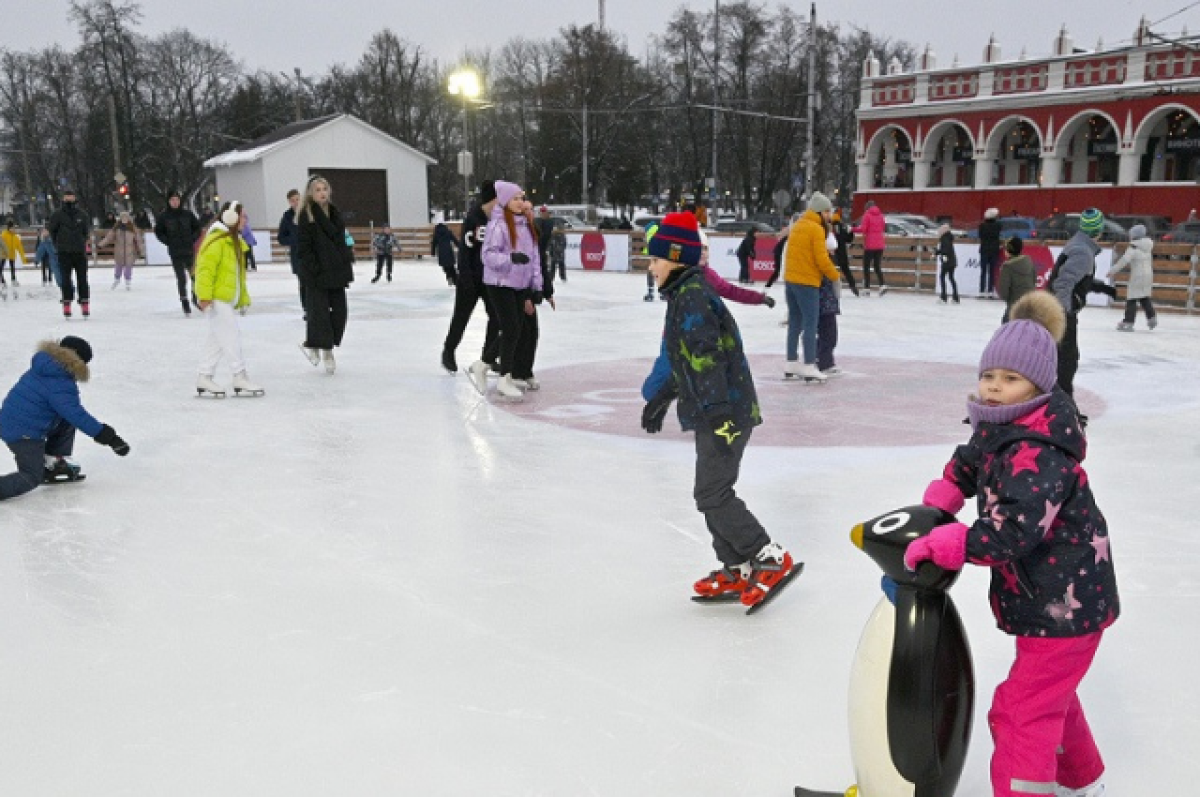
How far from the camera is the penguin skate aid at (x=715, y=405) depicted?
3598 mm

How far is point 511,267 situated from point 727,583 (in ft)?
13.9

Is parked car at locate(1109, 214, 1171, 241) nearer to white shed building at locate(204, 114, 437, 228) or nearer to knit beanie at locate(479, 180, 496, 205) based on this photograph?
white shed building at locate(204, 114, 437, 228)

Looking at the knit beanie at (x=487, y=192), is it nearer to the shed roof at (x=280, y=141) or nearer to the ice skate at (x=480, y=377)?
the ice skate at (x=480, y=377)

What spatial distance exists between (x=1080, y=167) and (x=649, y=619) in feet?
→ 132

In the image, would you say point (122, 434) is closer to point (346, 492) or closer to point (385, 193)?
point (346, 492)

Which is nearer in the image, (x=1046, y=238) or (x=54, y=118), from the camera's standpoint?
(x=1046, y=238)

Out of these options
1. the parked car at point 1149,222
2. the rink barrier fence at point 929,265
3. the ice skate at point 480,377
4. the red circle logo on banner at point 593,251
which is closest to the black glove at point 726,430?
the ice skate at point 480,377

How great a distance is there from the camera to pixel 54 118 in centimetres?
5803

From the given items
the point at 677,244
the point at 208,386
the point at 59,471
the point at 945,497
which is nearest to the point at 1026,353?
the point at 945,497

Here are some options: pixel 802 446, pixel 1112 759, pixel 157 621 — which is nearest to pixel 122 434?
pixel 157 621

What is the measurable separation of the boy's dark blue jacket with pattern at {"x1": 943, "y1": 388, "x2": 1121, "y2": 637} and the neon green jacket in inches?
257

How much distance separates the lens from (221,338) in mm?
7980

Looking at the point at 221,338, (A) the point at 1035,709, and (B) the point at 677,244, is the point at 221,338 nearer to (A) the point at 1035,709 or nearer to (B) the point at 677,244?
(B) the point at 677,244

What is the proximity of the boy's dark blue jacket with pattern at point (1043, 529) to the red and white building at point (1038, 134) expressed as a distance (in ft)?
118
